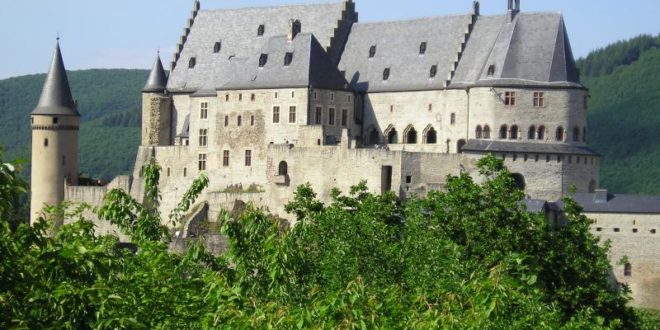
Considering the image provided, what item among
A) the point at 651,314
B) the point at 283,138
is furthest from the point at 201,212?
the point at 651,314

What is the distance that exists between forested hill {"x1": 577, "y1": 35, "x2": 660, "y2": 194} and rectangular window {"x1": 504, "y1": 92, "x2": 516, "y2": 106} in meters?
38.8

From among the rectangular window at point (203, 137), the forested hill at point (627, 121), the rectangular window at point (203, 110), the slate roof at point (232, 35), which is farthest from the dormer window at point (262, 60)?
the forested hill at point (627, 121)

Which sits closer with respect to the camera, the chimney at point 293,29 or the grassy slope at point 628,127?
the chimney at point 293,29

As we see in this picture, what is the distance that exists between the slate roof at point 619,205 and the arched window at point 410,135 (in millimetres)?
9341

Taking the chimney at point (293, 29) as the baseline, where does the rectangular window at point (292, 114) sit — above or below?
below

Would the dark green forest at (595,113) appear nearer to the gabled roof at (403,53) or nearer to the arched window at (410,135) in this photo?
the gabled roof at (403,53)

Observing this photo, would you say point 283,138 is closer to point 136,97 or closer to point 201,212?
point 201,212

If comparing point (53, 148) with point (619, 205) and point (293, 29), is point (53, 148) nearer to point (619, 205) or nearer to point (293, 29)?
point (293, 29)

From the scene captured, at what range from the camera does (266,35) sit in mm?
74938

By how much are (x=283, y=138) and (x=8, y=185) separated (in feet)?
163

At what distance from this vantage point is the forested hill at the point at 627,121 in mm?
105938

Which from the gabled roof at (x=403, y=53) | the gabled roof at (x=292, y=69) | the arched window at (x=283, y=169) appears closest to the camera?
the arched window at (x=283, y=169)

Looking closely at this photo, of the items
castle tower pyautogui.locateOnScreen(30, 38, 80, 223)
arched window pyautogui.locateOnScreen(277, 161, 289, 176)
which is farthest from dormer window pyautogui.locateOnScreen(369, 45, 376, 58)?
castle tower pyautogui.locateOnScreen(30, 38, 80, 223)

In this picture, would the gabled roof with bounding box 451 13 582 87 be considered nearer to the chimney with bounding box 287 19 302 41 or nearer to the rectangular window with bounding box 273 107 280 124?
the chimney with bounding box 287 19 302 41
